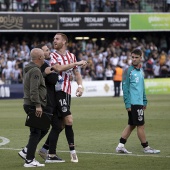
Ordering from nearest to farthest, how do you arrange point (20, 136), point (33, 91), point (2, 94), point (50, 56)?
point (33, 91), point (50, 56), point (20, 136), point (2, 94)

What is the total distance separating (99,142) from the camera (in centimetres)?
1524

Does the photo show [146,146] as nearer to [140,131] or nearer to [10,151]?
[140,131]

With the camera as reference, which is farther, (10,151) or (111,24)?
(111,24)

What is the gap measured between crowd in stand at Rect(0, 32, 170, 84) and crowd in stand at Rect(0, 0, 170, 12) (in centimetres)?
217

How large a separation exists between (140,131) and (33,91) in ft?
10.2

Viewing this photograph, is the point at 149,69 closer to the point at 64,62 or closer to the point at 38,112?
the point at 64,62

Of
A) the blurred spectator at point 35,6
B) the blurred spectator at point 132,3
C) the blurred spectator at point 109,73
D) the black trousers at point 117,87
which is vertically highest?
the blurred spectator at point 132,3

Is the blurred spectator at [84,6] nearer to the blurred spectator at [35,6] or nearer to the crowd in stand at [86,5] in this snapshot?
the crowd in stand at [86,5]

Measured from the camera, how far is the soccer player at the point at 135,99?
44.1 ft

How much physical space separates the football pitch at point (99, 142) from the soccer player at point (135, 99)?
23 centimetres

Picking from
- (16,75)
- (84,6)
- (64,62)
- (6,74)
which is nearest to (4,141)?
(64,62)

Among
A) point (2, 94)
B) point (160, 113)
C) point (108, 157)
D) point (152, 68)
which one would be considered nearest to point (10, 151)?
point (108, 157)

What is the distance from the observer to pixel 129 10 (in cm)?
4947

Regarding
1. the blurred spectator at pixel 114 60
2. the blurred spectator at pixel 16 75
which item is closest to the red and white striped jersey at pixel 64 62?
the blurred spectator at pixel 16 75
